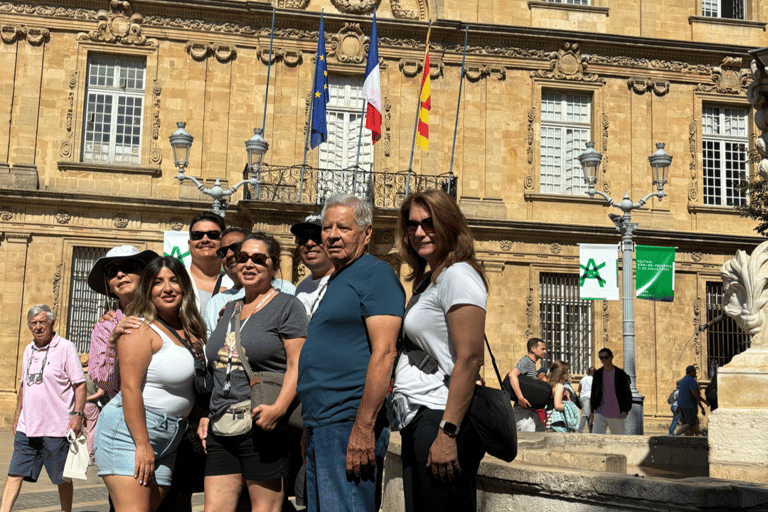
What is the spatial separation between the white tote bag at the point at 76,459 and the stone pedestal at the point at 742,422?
431 cm

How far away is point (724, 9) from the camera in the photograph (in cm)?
2423

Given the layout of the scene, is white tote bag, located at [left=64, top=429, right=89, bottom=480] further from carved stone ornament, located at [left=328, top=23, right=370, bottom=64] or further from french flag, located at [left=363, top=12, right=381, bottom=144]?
carved stone ornament, located at [left=328, top=23, right=370, bottom=64]

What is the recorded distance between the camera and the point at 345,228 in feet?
13.0

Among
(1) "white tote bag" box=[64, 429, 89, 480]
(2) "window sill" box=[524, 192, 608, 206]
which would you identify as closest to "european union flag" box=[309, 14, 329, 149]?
(2) "window sill" box=[524, 192, 608, 206]

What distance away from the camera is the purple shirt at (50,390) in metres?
7.01

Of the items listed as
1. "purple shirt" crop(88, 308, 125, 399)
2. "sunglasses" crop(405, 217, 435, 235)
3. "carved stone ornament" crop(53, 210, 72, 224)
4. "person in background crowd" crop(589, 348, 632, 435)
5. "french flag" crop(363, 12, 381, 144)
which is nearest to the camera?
"sunglasses" crop(405, 217, 435, 235)

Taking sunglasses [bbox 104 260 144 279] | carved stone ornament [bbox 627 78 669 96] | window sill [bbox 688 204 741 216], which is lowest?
sunglasses [bbox 104 260 144 279]

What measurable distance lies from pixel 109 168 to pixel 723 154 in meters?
15.9

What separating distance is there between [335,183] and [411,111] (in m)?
2.71

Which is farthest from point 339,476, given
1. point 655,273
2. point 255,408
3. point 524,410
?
point 655,273

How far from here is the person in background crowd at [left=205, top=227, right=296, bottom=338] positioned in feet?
17.1

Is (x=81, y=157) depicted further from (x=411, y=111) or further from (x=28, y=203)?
(x=411, y=111)

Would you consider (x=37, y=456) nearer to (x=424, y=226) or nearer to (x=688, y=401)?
(x=424, y=226)

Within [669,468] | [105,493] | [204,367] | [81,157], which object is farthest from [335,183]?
[204,367]
